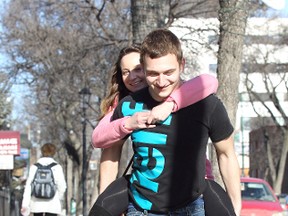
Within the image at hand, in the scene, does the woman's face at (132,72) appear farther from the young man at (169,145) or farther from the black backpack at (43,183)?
the black backpack at (43,183)

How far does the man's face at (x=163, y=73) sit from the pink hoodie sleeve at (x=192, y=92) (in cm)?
5

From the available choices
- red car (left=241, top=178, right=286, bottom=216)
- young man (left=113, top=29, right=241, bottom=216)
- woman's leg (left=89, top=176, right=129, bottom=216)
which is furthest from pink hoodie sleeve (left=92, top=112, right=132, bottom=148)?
red car (left=241, top=178, right=286, bottom=216)

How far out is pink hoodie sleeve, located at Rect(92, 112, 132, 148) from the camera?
4.39m

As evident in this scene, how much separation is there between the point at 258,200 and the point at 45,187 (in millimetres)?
6880

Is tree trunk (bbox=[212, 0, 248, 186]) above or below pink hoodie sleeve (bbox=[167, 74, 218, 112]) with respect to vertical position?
above

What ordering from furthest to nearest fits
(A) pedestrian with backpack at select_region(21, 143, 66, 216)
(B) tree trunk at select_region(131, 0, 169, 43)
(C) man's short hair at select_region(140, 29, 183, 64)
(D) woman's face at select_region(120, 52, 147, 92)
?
(B) tree trunk at select_region(131, 0, 169, 43), (A) pedestrian with backpack at select_region(21, 143, 66, 216), (D) woman's face at select_region(120, 52, 147, 92), (C) man's short hair at select_region(140, 29, 183, 64)

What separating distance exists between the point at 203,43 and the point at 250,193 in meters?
5.44

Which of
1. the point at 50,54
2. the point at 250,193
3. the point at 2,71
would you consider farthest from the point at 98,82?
the point at 250,193

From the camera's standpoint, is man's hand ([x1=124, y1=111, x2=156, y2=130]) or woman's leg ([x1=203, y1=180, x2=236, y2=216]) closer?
man's hand ([x1=124, y1=111, x2=156, y2=130])

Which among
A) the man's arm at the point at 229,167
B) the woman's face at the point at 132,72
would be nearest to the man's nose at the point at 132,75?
the woman's face at the point at 132,72

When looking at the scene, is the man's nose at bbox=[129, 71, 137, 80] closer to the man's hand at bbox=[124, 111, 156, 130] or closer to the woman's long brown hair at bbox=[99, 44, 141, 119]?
the woman's long brown hair at bbox=[99, 44, 141, 119]

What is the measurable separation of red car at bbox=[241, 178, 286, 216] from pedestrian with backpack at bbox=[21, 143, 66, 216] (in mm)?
5645

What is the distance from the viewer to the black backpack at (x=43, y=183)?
12.2 m

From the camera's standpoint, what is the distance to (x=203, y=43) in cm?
2238
